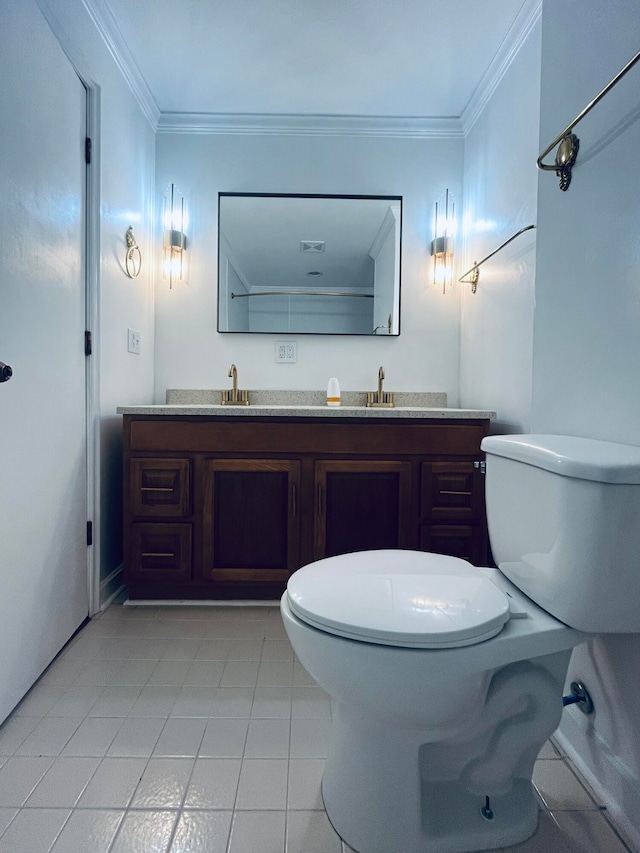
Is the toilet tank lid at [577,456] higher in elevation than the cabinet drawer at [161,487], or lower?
higher

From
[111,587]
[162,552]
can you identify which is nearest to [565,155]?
[162,552]

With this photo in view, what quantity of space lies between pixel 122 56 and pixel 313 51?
0.73 m

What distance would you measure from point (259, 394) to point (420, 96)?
1494 millimetres

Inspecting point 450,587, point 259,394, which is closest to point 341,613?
point 450,587

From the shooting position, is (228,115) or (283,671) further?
(228,115)

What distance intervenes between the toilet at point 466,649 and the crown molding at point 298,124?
1952mm

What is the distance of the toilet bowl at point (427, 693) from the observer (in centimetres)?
74

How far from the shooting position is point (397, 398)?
7.79 feet

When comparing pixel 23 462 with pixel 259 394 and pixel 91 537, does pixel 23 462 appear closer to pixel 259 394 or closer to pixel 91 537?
pixel 91 537

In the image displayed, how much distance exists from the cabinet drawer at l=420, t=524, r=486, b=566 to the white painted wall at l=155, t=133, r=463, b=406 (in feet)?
2.49

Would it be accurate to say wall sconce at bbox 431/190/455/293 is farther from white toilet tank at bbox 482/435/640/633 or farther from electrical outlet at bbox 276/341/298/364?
white toilet tank at bbox 482/435/640/633

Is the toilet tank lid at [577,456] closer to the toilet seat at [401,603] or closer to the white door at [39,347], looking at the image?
the toilet seat at [401,603]

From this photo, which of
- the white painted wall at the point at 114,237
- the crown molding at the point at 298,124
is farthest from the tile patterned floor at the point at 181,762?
the crown molding at the point at 298,124

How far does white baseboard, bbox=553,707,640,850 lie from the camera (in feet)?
2.89
